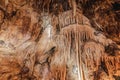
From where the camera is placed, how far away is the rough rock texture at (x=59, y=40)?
420cm

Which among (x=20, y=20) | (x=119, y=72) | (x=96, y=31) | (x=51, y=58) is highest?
(x=20, y=20)

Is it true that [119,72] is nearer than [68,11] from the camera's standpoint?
Yes

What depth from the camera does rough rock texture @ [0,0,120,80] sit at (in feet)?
13.8

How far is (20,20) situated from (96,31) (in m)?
1.48

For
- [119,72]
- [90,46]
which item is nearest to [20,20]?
[90,46]

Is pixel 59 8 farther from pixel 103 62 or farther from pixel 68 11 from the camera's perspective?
pixel 103 62

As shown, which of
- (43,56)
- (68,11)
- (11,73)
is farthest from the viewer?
(68,11)

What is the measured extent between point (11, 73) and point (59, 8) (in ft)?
5.12

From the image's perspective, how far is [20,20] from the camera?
14.4 ft

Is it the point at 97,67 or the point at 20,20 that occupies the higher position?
the point at 20,20

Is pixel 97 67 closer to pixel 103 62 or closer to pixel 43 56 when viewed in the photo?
pixel 103 62

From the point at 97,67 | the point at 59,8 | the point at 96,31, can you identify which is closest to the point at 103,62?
the point at 97,67

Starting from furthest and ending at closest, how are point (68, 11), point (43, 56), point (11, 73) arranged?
point (68, 11) < point (43, 56) < point (11, 73)

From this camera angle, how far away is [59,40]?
4.46m
